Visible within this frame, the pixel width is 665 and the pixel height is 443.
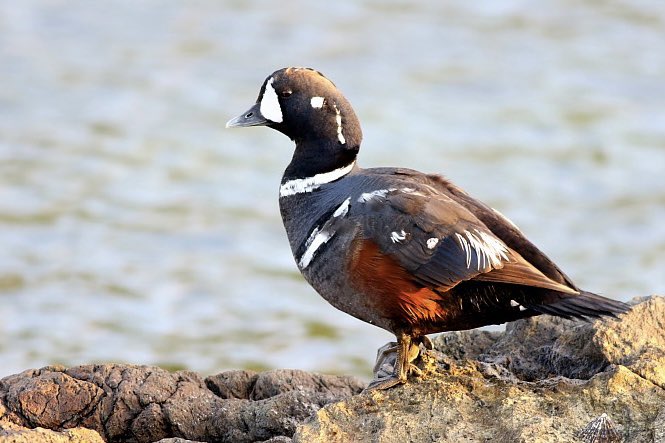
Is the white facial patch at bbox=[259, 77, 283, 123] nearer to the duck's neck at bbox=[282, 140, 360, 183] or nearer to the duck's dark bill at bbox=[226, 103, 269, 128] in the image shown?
the duck's dark bill at bbox=[226, 103, 269, 128]

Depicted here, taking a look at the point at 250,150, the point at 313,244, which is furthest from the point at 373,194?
the point at 250,150

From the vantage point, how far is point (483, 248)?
219 inches

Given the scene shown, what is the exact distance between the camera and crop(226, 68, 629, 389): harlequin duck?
5.55 m

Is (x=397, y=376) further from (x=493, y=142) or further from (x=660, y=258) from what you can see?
(x=493, y=142)

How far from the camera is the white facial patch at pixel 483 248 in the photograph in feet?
18.1

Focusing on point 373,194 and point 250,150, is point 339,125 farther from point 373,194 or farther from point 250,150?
point 250,150

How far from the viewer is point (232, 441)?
19.0 feet

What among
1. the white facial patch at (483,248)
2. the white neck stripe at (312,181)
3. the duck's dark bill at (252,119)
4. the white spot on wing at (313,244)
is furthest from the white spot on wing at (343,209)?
the duck's dark bill at (252,119)

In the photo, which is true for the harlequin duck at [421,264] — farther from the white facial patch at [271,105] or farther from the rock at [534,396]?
the white facial patch at [271,105]

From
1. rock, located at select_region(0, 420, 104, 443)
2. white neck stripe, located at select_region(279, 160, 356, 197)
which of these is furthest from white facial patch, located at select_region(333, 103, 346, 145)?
rock, located at select_region(0, 420, 104, 443)

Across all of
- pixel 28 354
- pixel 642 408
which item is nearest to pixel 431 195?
pixel 642 408

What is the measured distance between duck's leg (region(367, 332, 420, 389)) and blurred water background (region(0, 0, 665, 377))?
13.3 ft

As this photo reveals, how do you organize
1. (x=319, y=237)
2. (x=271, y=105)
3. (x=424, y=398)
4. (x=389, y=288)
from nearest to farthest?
1. (x=424, y=398)
2. (x=389, y=288)
3. (x=319, y=237)
4. (x=271, y=105)

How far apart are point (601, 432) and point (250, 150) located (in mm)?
8884
